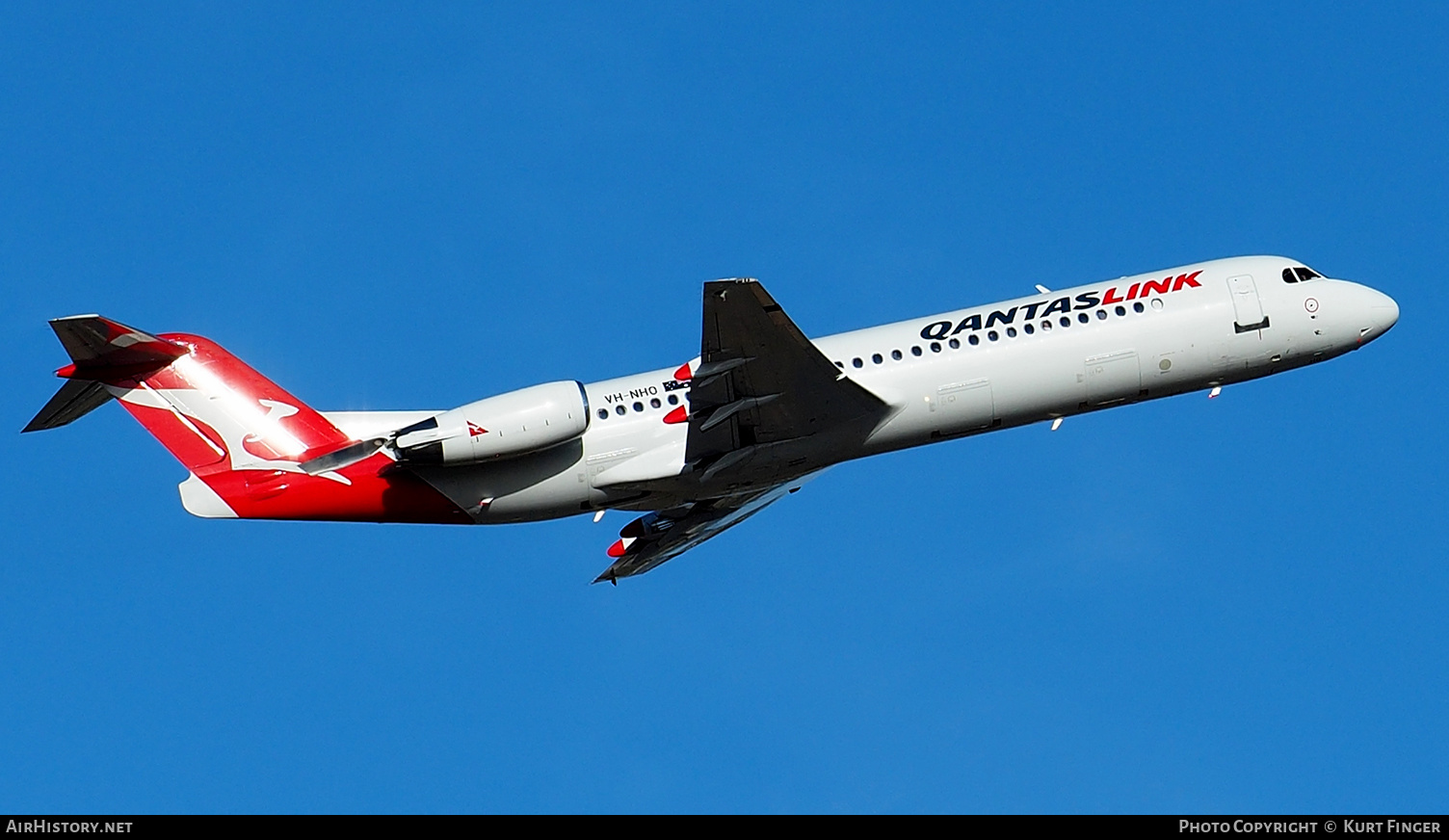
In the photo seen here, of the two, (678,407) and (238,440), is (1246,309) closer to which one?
(678,407)

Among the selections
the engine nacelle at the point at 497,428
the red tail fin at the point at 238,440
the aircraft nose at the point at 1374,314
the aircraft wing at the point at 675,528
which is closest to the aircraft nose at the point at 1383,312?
the aircraft nose at the point at 1374,314

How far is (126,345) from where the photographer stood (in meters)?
30.3

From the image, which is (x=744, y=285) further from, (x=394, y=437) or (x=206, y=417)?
(x=206, y=417)

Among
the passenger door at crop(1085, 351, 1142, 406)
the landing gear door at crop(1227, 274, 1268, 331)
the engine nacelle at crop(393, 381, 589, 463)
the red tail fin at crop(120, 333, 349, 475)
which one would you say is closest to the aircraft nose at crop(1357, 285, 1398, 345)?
the landing gear door at crop(1227, 274, 1268, 331)

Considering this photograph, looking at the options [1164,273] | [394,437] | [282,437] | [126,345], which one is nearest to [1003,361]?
[1164,273]

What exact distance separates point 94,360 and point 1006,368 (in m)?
18.4

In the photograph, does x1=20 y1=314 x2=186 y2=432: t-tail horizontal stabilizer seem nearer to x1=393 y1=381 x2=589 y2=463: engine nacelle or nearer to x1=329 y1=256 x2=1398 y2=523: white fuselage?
x1=329 y1=256 x2=1398 y2=523: white fuselage

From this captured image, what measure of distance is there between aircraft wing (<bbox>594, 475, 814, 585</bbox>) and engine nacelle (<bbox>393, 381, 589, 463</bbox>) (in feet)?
17.4

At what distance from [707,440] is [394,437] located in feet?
20.2

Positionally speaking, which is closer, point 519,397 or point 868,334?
point 519,397

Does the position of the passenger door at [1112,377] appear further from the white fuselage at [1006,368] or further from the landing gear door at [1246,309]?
the landing gear door at [1246,309]

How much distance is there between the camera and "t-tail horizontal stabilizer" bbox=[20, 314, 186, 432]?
29.2 meters
